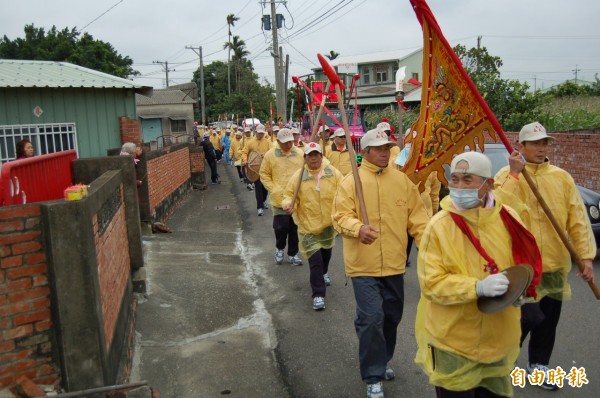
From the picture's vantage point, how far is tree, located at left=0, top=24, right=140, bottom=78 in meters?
31.1

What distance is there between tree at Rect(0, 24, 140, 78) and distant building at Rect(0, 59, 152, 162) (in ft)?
65.1

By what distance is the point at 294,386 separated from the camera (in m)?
4.77

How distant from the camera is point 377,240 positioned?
448 cm

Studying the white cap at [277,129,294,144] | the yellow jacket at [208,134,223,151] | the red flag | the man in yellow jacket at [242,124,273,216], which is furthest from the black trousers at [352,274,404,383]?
the yellow jacket at [208,134,223,151]

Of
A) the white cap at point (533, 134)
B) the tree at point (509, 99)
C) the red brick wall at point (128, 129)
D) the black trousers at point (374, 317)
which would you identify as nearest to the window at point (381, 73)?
the tree at point (509, 99)

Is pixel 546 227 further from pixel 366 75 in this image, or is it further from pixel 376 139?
Result: pixel 366 75

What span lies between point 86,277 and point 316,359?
2272 millimetres

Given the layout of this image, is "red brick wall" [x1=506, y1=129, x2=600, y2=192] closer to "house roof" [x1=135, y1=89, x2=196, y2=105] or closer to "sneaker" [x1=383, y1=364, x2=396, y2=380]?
"sneaker" [x1=383, y1=364, x2=396, y2=380]

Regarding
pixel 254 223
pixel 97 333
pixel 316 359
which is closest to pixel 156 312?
pixel 316 359

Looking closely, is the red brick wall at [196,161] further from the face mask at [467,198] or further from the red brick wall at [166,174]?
the face mask at [467,198]

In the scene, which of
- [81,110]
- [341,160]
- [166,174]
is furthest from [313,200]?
[166,174]

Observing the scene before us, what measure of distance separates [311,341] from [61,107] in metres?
7.26

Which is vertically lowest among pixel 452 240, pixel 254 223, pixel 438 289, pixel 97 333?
pixel 254 223

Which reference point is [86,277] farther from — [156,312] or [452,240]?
[156,312]
